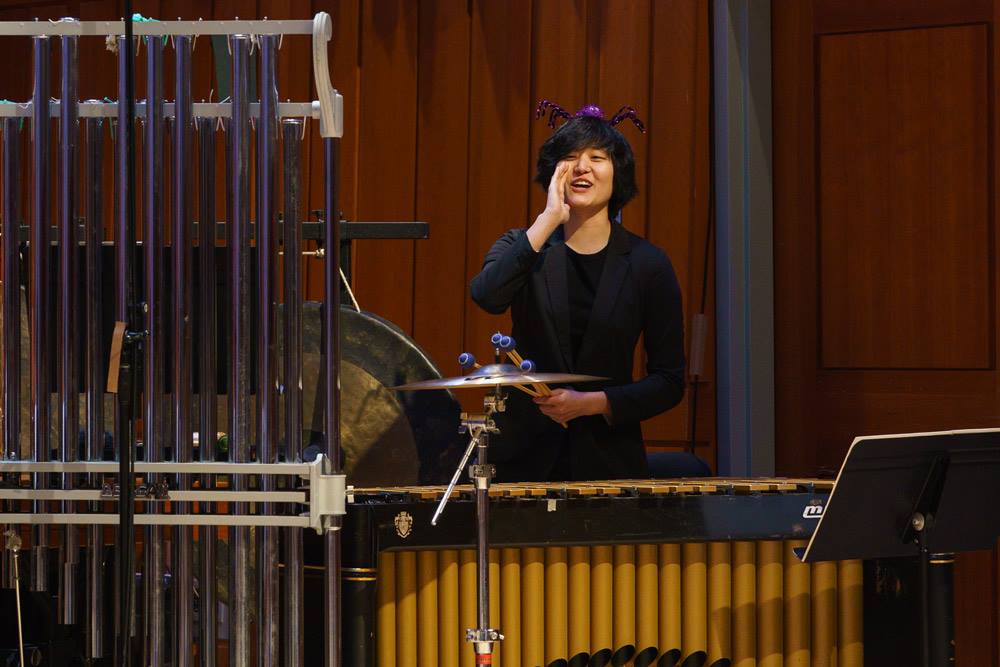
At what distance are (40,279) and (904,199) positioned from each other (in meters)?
3.33

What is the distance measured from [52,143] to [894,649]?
219cm

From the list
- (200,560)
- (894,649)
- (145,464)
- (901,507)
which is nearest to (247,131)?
(145,464)

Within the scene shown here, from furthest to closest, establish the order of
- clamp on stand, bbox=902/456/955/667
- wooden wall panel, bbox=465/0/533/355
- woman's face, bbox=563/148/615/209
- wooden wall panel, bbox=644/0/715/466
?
wooden wall panel, bbox=465/0/533/355 < wooden wall panel, bbox=644/0/715/466 < woman's face, bbox=563/148/615/209 < clamp on stand, bbox=902/456/955/667

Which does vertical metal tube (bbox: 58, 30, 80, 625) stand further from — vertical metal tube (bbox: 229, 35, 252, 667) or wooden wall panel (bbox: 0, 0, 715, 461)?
wooden wall panel (bbox: 0, 0, 715, 461)

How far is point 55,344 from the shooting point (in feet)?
7.62

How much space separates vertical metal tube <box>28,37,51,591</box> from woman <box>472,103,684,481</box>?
4.73 ft

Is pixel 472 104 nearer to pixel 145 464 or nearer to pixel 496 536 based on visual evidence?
pixel 496 536

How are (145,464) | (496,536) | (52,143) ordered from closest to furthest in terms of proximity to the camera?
(145,464) < (52,143) < (496,536)

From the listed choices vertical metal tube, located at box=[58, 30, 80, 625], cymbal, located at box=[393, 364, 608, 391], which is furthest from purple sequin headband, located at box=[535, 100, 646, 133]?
vertical metal tube, located at box=[58, 30, 80, 625]

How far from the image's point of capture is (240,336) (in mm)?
2250

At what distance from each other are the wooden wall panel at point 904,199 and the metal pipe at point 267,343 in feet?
9.68

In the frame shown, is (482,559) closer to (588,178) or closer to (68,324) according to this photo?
(68,324)

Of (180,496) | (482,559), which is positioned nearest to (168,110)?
(180,496)

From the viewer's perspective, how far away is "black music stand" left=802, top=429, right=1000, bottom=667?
2650mm
